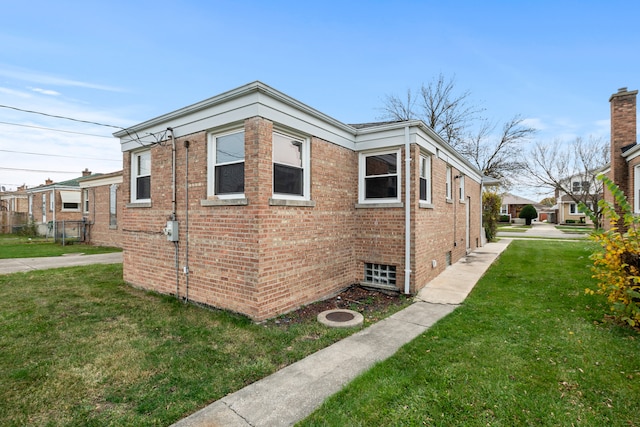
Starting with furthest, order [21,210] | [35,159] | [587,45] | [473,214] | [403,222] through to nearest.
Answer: [21,210] → [35,159] → [473,214] → [587,45] → [403,222]

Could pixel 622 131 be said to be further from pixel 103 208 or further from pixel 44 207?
pixel 44 207

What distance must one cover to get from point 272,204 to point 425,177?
447 cm

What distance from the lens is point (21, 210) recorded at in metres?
29.5

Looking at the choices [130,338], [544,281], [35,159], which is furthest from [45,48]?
[35,159]

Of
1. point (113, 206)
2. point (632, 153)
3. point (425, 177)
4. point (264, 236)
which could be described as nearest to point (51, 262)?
point (113, 206)

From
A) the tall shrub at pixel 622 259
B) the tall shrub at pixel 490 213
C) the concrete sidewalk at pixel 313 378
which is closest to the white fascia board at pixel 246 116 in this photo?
the concrete sidewalk at pixel 313 378

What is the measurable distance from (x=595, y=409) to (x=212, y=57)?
11.4m

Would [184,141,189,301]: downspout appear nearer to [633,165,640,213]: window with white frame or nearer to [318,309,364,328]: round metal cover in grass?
[318,309,364,328]: round metal cover in grass

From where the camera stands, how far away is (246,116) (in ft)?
16.5

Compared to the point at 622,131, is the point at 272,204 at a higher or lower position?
lower

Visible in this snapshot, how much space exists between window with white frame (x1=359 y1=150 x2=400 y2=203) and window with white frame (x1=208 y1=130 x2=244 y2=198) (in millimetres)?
3178

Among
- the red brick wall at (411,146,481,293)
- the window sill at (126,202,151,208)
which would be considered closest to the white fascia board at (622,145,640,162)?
the red brick wall at (411,146,481,293)

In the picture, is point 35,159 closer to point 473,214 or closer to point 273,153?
point 273,153

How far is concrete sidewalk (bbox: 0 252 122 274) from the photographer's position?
9797 mm
